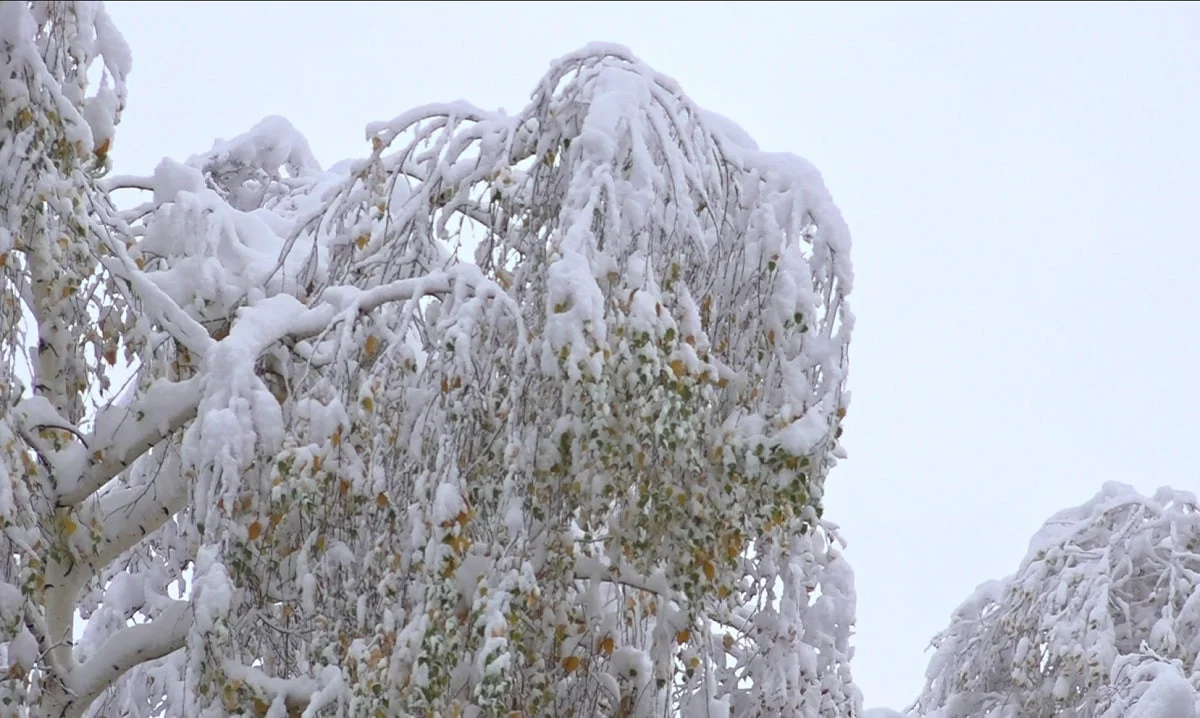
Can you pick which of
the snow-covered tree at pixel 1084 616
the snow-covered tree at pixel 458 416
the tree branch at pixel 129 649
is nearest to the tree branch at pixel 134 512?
the snow-covered tree at pixel 458 416

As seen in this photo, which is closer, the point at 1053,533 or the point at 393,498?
the point at 393,498

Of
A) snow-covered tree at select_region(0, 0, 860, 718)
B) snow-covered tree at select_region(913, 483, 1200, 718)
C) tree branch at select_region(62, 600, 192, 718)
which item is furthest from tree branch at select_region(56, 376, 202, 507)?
Result: snow-covered tree at select_region(913, 483, 1200, 718)

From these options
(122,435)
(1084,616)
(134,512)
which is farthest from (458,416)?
(1084,616)

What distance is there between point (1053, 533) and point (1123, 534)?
633 mm

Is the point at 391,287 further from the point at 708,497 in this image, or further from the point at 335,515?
the point at 708,497

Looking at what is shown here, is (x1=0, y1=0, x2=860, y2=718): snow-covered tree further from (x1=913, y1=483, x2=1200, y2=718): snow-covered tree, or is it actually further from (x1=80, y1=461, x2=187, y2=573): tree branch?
(x1=913, y1=483, x2=1200, y2=718): snow-covered tree

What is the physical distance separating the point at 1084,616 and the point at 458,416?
6.40m

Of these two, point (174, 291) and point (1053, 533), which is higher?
point (1053, 533)

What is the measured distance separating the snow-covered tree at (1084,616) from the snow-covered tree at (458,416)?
4311 mm

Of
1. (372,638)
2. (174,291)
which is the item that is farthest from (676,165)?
(174,291)

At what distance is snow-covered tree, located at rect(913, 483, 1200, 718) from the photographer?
9.05 meters

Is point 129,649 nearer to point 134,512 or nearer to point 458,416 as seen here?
point 134,512

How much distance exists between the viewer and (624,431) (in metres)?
4.01

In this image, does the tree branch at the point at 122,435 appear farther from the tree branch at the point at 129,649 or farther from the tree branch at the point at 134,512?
the tree branch at the point at 129,649
